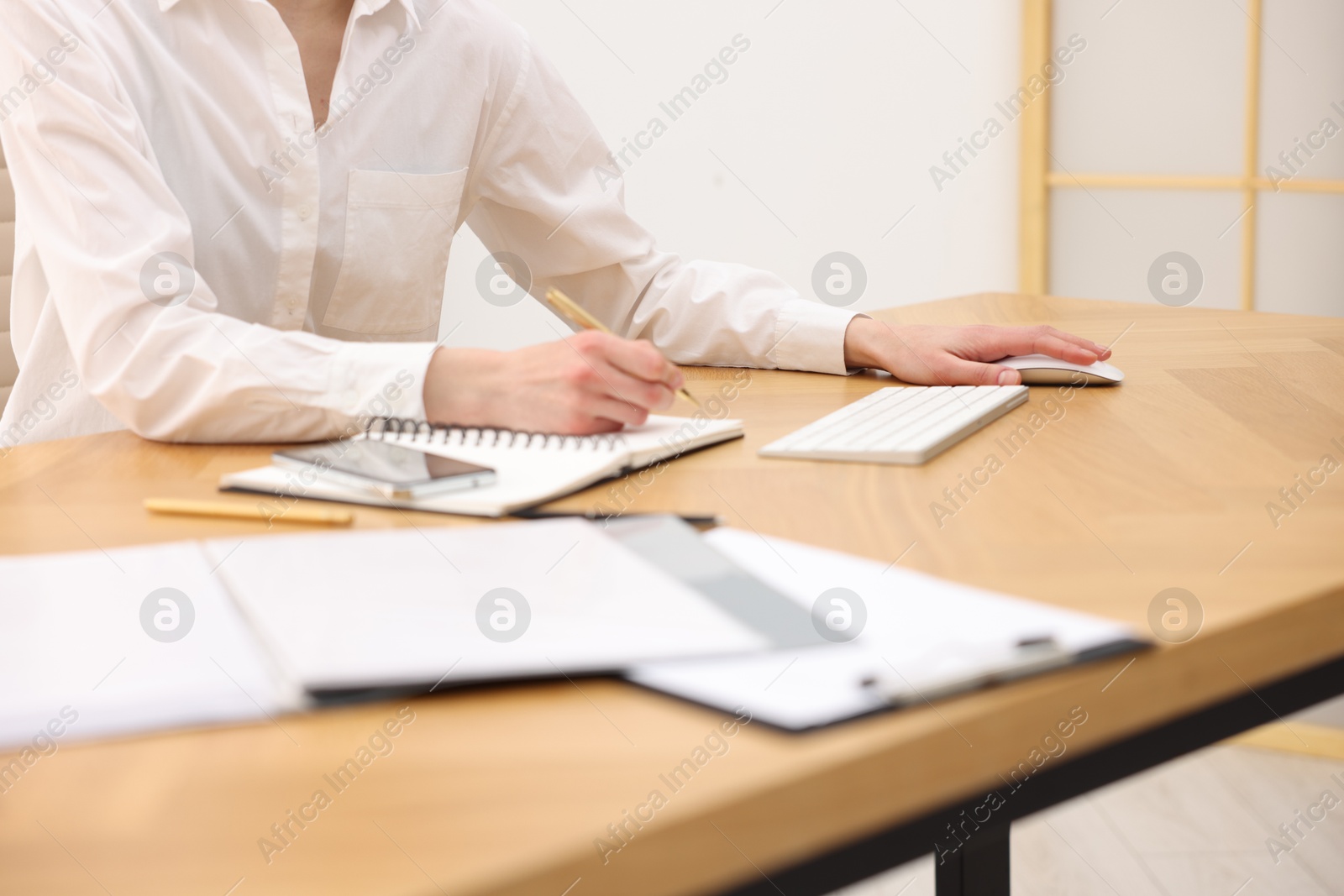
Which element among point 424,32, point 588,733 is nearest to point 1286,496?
point 588,733

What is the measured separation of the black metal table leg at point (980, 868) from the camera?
3.44 feet

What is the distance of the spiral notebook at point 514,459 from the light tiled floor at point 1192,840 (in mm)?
854

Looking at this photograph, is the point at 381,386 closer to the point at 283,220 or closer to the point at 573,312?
the point at 573,312

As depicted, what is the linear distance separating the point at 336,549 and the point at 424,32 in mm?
856

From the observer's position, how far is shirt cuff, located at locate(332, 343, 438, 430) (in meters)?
0.88

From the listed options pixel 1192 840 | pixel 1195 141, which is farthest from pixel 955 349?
pixel 1195 141

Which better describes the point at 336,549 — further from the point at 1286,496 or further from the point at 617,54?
the point at 617,54

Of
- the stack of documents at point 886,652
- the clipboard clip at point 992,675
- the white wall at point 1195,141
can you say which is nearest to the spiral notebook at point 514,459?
the stack of documents at point 886,652

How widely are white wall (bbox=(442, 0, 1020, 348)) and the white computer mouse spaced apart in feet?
5.84

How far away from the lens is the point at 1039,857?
5.58 feet

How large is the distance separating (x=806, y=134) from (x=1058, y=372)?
72.0 inches

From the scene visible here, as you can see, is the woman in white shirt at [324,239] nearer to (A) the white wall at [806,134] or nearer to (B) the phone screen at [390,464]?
(B) the phone screen at [390,464]

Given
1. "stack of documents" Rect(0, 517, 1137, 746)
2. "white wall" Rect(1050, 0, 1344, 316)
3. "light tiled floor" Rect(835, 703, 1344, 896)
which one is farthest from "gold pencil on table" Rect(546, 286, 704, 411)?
"white wall" Rect(1050, 0, 1344, 316)

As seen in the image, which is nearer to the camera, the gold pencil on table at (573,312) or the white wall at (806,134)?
the gold pencil on table at (573,312)
